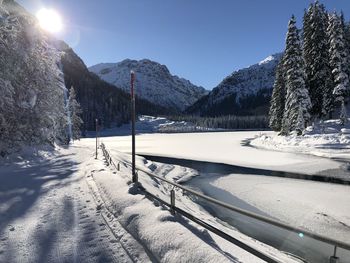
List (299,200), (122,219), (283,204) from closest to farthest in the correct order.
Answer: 1. (122,219)
2. (283,204)
3. (299,200)

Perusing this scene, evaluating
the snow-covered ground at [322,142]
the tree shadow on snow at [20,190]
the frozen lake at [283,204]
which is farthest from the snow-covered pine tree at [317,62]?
the tree shadow on snow at [20,190]

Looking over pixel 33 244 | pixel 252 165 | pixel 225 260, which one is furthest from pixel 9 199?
pixel 252 165

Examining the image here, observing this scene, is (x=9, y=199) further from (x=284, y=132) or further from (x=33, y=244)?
(x=284, y=132)

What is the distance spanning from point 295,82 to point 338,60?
22.9ft

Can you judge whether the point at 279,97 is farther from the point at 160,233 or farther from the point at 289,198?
the point at 160,233

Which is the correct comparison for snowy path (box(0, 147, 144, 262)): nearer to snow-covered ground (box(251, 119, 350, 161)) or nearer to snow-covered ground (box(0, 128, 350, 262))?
snow-covered ground (box(0, 128, 350, 262))

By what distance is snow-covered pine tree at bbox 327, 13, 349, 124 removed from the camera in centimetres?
4614

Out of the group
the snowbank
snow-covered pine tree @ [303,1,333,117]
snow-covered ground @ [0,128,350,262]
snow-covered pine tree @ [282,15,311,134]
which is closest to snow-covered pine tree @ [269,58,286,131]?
snow-covered pine tree @ [303,1,333,117]

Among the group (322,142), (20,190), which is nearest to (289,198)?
(20,190)

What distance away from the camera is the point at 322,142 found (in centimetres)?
4106

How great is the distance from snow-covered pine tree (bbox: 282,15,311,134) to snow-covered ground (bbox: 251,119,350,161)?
5.37 feet

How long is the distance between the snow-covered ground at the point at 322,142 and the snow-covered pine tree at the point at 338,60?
390cm

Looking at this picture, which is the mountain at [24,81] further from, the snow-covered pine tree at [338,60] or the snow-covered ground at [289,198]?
the snow-covered pine tree at [338,60]

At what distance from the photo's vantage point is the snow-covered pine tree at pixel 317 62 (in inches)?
1983
